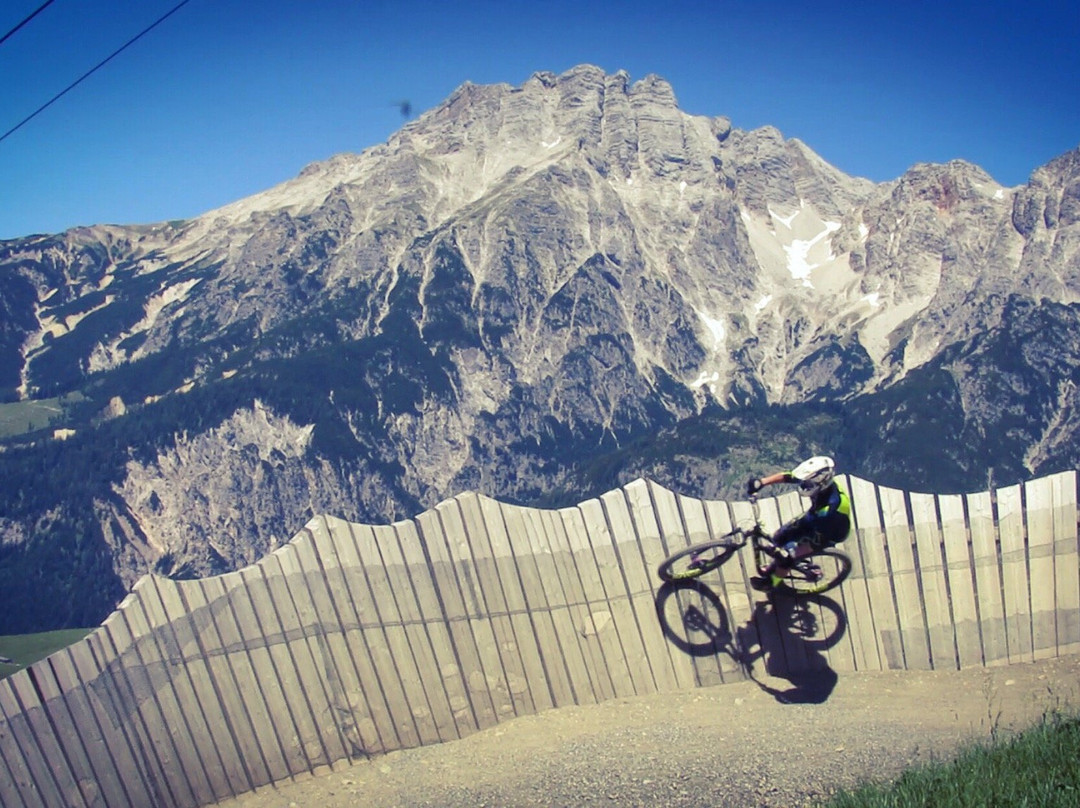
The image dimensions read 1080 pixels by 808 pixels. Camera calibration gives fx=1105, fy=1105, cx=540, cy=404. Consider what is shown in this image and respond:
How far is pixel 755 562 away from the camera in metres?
16.3

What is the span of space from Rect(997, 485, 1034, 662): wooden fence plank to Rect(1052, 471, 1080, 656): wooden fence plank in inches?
Result: 19.2

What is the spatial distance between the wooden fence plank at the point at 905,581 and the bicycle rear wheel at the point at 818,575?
2.93ft

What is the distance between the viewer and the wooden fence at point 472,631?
1357 cm

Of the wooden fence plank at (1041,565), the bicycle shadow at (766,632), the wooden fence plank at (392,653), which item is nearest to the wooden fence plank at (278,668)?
the wooden fence plank at (392,653)

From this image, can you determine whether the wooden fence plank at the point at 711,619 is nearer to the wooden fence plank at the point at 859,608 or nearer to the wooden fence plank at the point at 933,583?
the wooden fence plank at the point at 859,608

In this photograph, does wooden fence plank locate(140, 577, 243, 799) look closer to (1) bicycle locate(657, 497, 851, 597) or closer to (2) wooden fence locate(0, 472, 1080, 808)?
(2) wooden fence locate(0, 472, 1080, 808)

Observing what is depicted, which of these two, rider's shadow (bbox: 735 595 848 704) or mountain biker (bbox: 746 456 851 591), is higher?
mountain biker (bbox: 746 456 851 591)

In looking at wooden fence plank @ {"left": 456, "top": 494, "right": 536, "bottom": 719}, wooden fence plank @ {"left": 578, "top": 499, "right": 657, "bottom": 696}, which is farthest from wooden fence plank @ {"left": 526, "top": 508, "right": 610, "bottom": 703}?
wooden fence plank @ {"left": 456, "top": 494, "right": 536, "bottom": 719}

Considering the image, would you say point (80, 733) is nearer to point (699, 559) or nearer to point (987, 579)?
point (699, 559)

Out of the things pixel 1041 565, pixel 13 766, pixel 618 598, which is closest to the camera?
pixel 13 766

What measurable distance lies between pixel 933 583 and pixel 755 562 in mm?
2921

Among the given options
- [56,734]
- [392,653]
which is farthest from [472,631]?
[56,734]

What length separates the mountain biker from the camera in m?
15.2

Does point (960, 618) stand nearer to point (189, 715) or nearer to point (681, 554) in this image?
point (681, 554)
